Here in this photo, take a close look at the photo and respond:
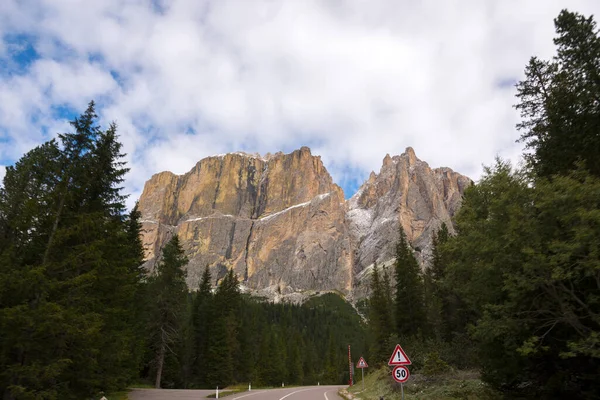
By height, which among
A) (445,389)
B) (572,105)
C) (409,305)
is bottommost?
(445,389)

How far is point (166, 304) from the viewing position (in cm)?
3466

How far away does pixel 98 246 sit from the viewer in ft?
49.4

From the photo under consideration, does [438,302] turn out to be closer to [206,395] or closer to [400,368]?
[206,395]

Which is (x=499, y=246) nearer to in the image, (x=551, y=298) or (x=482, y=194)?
(x=551, y=298)

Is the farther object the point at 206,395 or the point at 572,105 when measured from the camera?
the point at 206,395

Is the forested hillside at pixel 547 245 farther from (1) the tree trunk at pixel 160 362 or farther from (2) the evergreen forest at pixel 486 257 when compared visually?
(1) the tree trunk at pixel 160 362

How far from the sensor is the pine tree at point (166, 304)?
34.2 m

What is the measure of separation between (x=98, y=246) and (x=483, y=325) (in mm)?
14472

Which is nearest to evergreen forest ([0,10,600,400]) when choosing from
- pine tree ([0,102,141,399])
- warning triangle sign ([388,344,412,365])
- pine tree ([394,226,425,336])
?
pine tree ([0,102,141,399])

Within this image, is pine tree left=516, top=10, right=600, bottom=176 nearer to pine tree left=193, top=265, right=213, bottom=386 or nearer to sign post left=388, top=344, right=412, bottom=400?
sign post left=388, top=344, right=412, bottom=400

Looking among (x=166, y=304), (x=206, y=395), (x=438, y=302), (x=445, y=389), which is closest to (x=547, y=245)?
(x=445, y=389)

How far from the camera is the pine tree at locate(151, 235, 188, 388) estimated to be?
3419 centimetres

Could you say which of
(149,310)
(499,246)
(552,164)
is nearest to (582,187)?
(499,246)

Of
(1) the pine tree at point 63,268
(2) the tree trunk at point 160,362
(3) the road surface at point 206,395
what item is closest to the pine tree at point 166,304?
(2) the tree trunk at point 160,362
